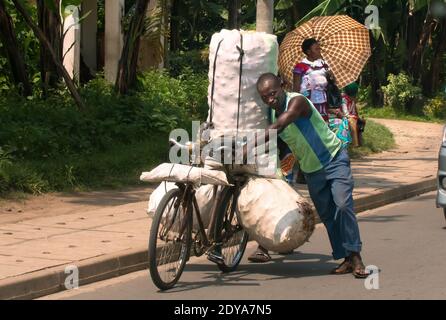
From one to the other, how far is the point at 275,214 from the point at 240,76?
1.28 metres

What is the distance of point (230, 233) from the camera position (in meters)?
9.43

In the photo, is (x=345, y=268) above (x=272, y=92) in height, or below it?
below

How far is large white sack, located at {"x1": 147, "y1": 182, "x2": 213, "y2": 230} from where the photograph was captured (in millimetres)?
9219

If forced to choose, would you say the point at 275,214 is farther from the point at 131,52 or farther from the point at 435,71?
the point at 435,71

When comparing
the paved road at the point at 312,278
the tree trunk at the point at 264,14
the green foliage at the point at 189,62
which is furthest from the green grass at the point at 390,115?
the paved road at the point at 312,278


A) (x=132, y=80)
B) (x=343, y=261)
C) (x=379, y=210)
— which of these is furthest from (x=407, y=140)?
(x=343, y=261)

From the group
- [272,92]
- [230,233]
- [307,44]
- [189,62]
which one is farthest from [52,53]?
[189,62]

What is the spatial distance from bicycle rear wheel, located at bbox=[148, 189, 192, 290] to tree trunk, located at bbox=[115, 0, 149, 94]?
9107 mm

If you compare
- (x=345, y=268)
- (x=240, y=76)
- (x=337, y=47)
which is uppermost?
(x=240, y=76)

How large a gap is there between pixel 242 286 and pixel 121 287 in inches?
39.3

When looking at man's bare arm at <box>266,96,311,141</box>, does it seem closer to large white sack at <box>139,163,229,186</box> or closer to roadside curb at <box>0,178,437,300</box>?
large white sack at <box>139,163,229,186</box>

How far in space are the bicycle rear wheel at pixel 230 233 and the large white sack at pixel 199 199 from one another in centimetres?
16

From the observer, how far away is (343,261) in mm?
9672

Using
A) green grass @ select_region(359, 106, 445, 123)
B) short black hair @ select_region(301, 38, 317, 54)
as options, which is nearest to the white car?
short black hair @ select_region(301, 38, 317, 54)
